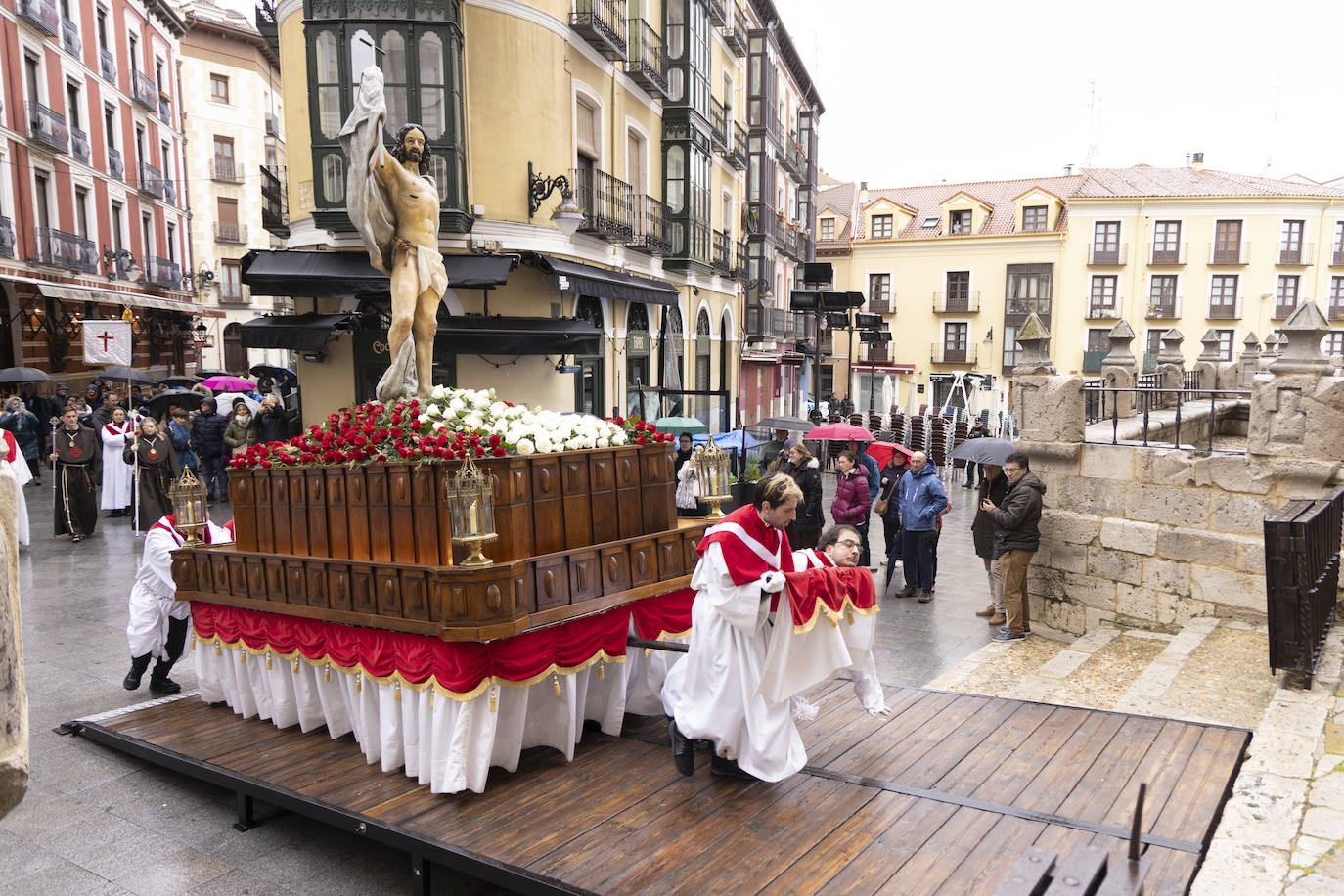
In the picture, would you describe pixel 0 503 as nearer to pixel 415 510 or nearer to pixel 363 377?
pixel 415 510

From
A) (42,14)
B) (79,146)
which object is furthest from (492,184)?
(79,146)

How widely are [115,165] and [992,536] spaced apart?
2770 centimetres

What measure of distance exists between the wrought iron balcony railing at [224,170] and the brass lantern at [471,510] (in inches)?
1554

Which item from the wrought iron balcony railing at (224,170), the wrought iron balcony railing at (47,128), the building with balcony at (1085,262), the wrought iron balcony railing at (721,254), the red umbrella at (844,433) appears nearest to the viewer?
the red umbrella at (844,433)

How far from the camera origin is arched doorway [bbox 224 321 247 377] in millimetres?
39188

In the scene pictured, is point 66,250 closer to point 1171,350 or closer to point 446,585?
point 446,585

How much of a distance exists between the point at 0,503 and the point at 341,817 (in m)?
2.94

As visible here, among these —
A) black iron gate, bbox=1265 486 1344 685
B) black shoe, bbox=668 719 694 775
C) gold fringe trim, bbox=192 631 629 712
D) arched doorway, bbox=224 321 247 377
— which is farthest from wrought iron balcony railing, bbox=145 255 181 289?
black iron gate, bbox=1265 486 1344 685

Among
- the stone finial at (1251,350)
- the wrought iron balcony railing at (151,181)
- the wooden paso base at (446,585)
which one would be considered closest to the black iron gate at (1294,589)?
the wooden paso base at (446,585)

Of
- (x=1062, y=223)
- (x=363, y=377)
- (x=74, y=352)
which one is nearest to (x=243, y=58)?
(x=74, y=352)

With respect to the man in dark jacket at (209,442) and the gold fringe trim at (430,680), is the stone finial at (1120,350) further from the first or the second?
the man in dark jacket at (209,442)

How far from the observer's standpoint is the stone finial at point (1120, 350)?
38.9 feet

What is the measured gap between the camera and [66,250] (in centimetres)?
2169

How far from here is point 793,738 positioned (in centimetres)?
425
